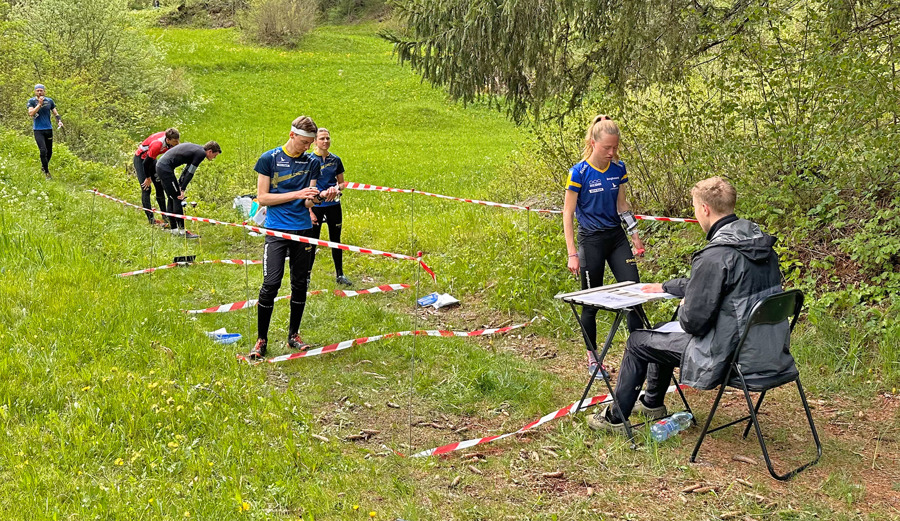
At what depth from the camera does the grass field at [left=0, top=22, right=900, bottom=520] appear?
13.4 feet

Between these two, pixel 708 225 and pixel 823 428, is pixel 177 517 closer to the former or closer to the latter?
pixel 708 225

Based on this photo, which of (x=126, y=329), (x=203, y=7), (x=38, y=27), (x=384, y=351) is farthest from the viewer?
(x=203, y=7)

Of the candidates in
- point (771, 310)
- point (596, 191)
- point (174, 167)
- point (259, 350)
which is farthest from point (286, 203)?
point (174, 167)

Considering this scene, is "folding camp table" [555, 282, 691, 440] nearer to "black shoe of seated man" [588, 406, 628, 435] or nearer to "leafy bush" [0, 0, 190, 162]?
"black shoe of seated man" [588, 406, 628, 435]

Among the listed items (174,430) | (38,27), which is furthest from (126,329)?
(38,27)

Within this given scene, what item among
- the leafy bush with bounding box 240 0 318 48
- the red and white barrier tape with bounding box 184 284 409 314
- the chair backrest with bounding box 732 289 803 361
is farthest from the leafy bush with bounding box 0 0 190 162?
the leafy bush with bounding box 240 0 318 48

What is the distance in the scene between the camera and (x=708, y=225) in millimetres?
4422

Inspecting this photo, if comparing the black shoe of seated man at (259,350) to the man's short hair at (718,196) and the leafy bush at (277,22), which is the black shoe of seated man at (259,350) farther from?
the leafy bush at (277,22)

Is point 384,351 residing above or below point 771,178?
Result: below

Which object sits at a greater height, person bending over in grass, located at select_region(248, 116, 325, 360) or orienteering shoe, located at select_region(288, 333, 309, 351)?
person bending over in grass, located at select_region(248, 116, 325, 360)

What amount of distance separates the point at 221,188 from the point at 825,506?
44.8 ft

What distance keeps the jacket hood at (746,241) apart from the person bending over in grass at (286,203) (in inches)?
130

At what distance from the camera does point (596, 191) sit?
18.8 ft

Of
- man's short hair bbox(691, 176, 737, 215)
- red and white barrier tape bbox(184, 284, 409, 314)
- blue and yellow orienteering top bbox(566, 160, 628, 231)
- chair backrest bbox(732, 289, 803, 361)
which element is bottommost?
red and white barrier tape bbox(184, 284, 409, 314)
